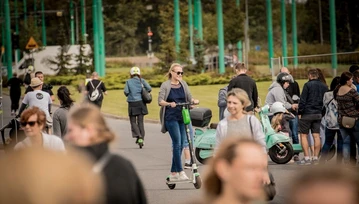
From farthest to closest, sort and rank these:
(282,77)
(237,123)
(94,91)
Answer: (94,91), (282,77), (237,123)

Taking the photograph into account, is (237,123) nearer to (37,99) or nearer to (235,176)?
(235,176)

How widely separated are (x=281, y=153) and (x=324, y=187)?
16.3m

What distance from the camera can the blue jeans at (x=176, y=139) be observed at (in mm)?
15377

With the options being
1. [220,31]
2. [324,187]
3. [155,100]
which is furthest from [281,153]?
[220,31]

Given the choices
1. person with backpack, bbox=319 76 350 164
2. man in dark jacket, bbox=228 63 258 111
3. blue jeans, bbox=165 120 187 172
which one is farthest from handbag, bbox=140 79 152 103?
blue jeans, bbox=165 120 187 172

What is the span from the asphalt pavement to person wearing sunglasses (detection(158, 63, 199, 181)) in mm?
365

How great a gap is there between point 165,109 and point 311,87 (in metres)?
3.70

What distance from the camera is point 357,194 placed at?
282 centimetres

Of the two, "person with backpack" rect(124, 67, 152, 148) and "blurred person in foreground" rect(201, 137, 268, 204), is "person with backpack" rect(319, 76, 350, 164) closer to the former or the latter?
"person with backpack" rect(124, 67, 152, 148)

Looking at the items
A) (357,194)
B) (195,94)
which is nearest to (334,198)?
(357,194)

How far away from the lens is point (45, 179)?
2.75 metres

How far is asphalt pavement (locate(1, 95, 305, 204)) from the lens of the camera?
1481 cm

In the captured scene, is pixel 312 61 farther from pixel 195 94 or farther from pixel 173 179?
pixel 173 179

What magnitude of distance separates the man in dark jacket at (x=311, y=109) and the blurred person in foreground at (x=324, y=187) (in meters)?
15.9
